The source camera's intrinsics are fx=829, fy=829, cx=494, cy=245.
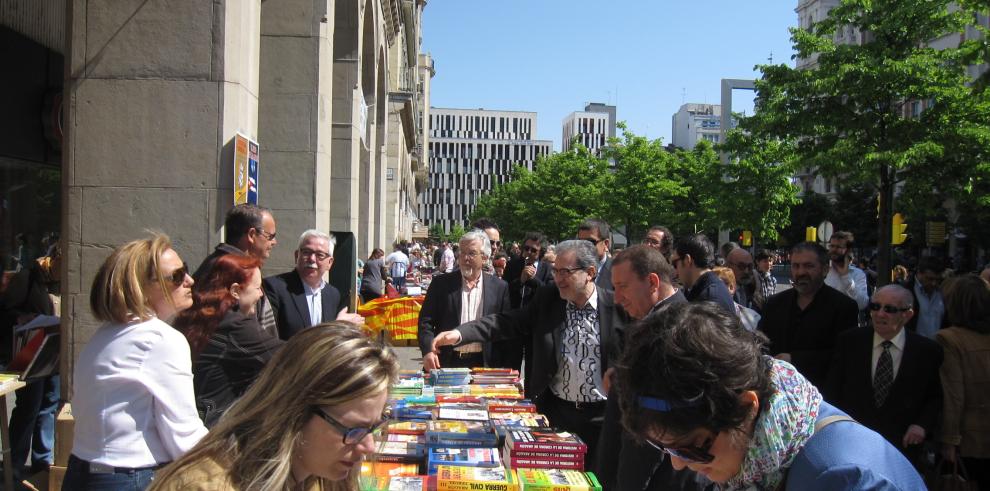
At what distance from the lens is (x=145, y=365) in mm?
3406

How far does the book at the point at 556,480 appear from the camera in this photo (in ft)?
12.1

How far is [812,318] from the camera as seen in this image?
21.3 ft

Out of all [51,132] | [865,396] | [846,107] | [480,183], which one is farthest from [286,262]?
[480,183]

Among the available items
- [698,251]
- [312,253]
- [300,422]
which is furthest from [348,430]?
[698,251]

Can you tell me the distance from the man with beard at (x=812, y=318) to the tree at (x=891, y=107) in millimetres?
15112

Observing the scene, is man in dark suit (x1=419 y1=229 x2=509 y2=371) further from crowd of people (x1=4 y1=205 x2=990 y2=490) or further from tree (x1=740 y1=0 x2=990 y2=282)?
tree (x1=740 y1=0 x2=990 y2=282)

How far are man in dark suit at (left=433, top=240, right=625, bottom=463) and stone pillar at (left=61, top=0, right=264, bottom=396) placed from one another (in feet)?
9.32

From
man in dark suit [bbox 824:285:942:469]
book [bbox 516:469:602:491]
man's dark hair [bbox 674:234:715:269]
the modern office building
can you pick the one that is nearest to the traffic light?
man in dark suit [bbox 824:285:942:469]

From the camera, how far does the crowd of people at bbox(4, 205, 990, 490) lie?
1.93 metres

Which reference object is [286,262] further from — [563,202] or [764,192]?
[563,202]

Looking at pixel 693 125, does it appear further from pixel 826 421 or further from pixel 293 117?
pixel 826 421

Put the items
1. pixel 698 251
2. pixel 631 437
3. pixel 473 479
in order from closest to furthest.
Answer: pixel 631 437 → pixel 473 479 → pixel 698 251

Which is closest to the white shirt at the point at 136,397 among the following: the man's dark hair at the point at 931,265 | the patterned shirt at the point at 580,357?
the patterned shirt at the point at 580,357

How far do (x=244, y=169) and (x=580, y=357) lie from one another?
368 centimetres
